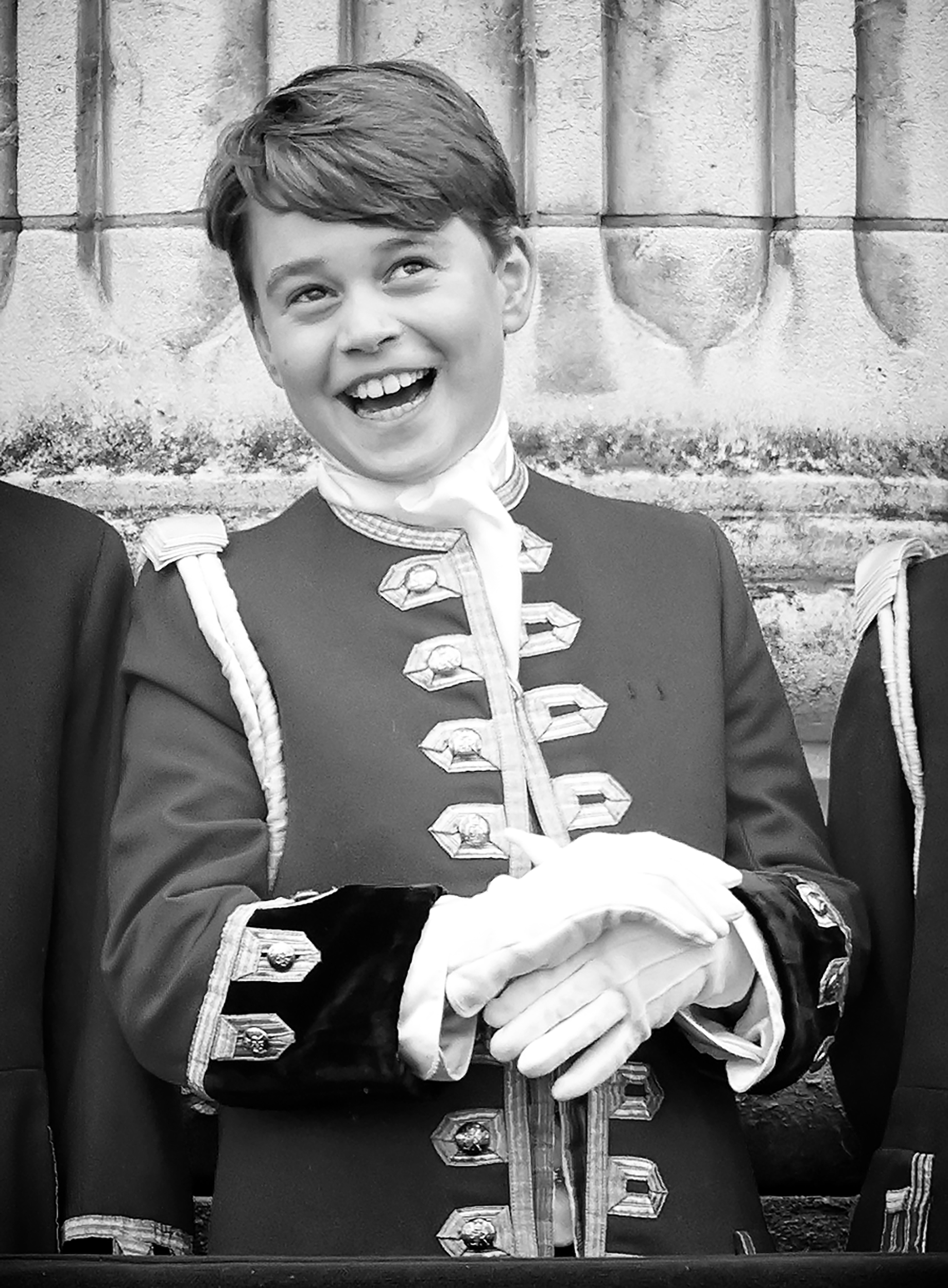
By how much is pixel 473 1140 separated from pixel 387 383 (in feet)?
2.31

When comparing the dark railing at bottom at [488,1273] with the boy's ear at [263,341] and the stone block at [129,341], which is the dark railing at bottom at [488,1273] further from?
the stone block at [129,341]

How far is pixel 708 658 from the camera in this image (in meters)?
2.13

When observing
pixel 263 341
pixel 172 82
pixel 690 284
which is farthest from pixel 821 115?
pixel 263 341

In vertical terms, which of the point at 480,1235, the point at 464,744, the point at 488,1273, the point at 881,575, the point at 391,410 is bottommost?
the point at 480,1235

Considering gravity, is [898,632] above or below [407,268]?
below

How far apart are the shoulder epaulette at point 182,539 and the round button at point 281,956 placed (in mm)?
447

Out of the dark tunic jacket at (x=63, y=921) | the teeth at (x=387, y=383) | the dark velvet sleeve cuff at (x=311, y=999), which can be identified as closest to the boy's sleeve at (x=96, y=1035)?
the dark tunic jacket at (x=63, y=921)

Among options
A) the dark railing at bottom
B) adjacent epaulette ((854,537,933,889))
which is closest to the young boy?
adjacent epaulette ((854,537,933,889))

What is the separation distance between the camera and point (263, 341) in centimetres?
220

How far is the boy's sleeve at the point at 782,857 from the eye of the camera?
1.93m

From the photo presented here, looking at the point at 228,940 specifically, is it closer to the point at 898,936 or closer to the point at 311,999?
the point at 311,999

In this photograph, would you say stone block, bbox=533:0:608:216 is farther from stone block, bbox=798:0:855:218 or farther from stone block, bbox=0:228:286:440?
stone block, bbox=0:228:286:440

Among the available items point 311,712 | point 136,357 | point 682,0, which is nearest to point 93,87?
point 136,357

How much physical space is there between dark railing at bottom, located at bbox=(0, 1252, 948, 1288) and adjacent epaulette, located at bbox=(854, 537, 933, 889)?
66 centimetres
